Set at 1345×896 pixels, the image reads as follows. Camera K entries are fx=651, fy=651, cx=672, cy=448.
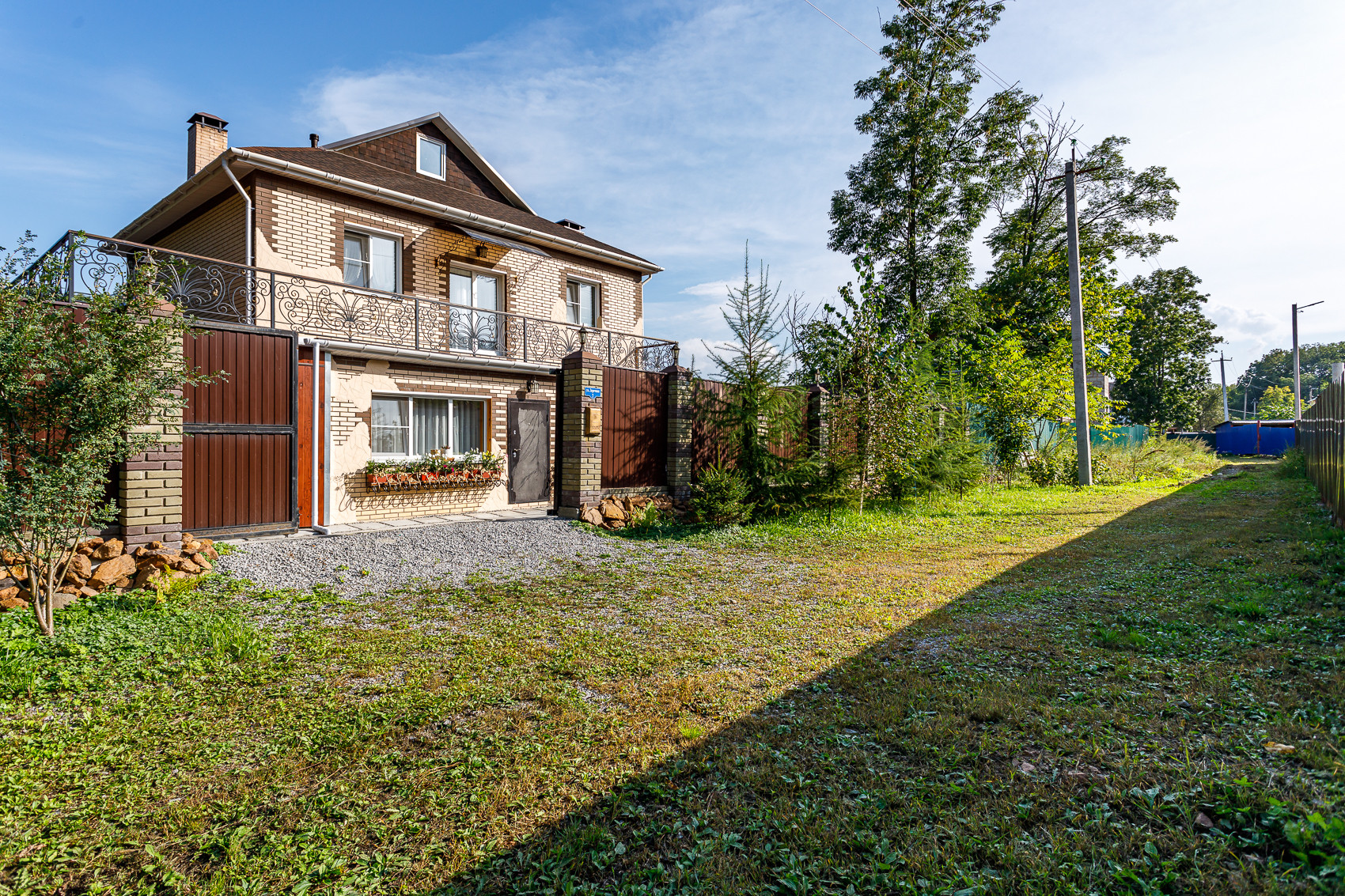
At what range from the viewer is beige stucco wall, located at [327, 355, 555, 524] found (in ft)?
31.3

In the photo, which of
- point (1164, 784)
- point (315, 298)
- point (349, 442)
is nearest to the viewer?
point (1164, 784)

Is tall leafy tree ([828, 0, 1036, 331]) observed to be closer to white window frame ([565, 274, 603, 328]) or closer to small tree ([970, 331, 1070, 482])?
small tree ([970, 331, 1070, 482])

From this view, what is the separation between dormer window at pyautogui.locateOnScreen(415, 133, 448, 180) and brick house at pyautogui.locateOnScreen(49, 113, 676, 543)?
4 cm

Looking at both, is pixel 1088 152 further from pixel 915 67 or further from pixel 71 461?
pixel 71 461

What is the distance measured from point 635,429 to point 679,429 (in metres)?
0.79

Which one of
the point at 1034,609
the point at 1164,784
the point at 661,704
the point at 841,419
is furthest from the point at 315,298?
the point at 1164,784

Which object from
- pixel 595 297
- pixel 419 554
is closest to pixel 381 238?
pixel 595 297

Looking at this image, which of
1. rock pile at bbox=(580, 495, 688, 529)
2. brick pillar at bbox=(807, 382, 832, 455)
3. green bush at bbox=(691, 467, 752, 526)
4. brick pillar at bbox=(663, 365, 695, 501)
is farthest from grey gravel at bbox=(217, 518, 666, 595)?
brick pillar at bbox=(807, 382, 832, 455)

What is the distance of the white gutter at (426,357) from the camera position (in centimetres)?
932

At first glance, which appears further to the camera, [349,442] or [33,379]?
[349,442]

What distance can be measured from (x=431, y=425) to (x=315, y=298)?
2.78m

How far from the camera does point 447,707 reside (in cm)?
340

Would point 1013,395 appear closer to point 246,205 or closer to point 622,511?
point 622,511

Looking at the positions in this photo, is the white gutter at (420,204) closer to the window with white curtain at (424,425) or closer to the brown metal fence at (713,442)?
the window with white curtain at (424,425)
